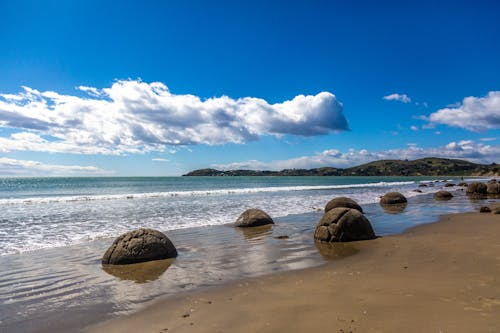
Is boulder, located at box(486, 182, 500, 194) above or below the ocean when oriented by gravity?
above

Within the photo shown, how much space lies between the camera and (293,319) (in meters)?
5.34

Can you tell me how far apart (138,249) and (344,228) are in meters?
6.94

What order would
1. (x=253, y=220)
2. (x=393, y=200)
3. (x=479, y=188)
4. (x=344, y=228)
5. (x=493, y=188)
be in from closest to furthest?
(x=344, y=228)
(x=253, y=220)
(x=393, y=200)
(x=493, y=188)
(x=479, y=188)

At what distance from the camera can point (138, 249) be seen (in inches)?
389

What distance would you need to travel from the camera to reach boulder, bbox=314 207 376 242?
12.1m

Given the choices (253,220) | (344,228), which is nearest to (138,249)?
(344,228)

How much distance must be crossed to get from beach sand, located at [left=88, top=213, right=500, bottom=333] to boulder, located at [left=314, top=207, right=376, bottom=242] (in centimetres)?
246

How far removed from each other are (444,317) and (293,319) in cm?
225

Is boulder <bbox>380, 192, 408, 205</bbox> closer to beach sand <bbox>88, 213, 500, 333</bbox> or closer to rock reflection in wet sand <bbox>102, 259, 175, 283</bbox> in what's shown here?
beach sand <bbox>88, 213, 500, 333</bbox>

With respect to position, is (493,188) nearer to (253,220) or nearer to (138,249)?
(253,220)

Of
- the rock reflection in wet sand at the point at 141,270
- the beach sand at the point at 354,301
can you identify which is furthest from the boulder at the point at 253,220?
the beach sand at the point at 354,301

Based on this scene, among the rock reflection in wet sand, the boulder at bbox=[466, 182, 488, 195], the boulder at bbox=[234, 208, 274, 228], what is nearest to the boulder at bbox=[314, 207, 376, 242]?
the boulder at bbox=[234, 208, 274, 228]

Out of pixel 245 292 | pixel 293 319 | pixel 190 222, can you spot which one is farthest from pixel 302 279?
pixel 190 222

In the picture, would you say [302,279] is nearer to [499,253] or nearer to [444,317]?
[444,317]
